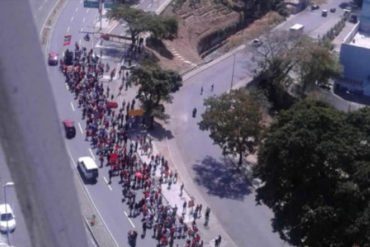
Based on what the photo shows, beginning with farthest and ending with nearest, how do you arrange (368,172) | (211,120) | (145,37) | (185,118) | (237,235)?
(145,37) → (185,118) → (211,120) → (237,235) → (368,172)

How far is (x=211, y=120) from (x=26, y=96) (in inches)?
946

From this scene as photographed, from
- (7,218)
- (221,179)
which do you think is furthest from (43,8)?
(7,218)

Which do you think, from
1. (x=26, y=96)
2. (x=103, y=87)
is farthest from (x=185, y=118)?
(x=26, y=96)

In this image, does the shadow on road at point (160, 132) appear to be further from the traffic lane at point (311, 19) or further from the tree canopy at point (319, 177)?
the traffic lane at point (311, 19)

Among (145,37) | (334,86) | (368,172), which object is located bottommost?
(334,86)

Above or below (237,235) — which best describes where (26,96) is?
above

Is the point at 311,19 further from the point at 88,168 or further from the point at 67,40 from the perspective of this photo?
the point at 88,168

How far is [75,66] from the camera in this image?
3622 cm

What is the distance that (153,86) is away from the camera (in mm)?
31266

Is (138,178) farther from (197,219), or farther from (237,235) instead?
(237,235)

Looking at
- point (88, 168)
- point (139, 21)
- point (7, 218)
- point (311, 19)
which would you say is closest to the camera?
point (7, 218)

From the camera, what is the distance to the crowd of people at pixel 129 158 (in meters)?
23.9

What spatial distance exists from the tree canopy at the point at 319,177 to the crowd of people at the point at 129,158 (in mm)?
3382

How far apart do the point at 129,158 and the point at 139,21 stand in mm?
15358
